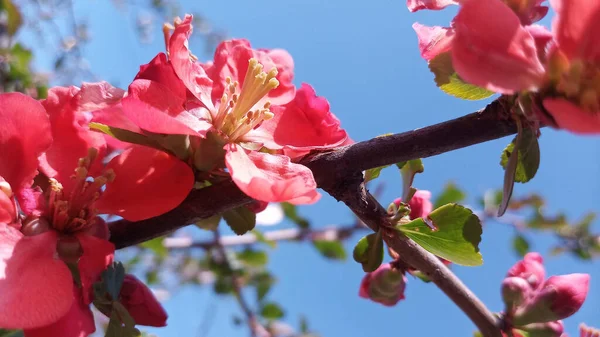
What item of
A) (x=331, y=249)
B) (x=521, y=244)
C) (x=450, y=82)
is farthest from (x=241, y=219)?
(x=521, y=244)

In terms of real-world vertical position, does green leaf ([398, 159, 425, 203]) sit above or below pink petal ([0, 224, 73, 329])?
above

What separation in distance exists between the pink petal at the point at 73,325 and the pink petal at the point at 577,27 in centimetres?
53

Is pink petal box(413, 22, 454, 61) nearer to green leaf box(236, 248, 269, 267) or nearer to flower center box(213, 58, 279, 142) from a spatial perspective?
flower center box(213, 58, 279, 142)

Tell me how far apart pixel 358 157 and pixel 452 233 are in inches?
6.4

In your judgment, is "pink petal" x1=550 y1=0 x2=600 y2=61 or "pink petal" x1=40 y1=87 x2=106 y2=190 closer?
"pink petal" x1=550 y1=0 x2=600 y2=61

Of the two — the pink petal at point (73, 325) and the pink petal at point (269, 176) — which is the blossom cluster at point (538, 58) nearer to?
the pink petal at point (269, 176)

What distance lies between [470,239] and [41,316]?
0.46 m

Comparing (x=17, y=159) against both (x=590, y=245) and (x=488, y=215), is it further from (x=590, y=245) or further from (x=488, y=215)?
(x=590, y=245)

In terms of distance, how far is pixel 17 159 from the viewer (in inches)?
22.5

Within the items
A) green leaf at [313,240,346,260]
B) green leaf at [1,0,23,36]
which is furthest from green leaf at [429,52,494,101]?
green leaf at [313,240,346,260]

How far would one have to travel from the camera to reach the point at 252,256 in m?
2.04

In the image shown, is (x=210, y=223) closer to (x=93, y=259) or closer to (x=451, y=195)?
(x=93, y=259)

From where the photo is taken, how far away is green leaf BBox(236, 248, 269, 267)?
204 cm

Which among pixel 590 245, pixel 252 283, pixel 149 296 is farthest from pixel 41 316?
pixel 590 245
